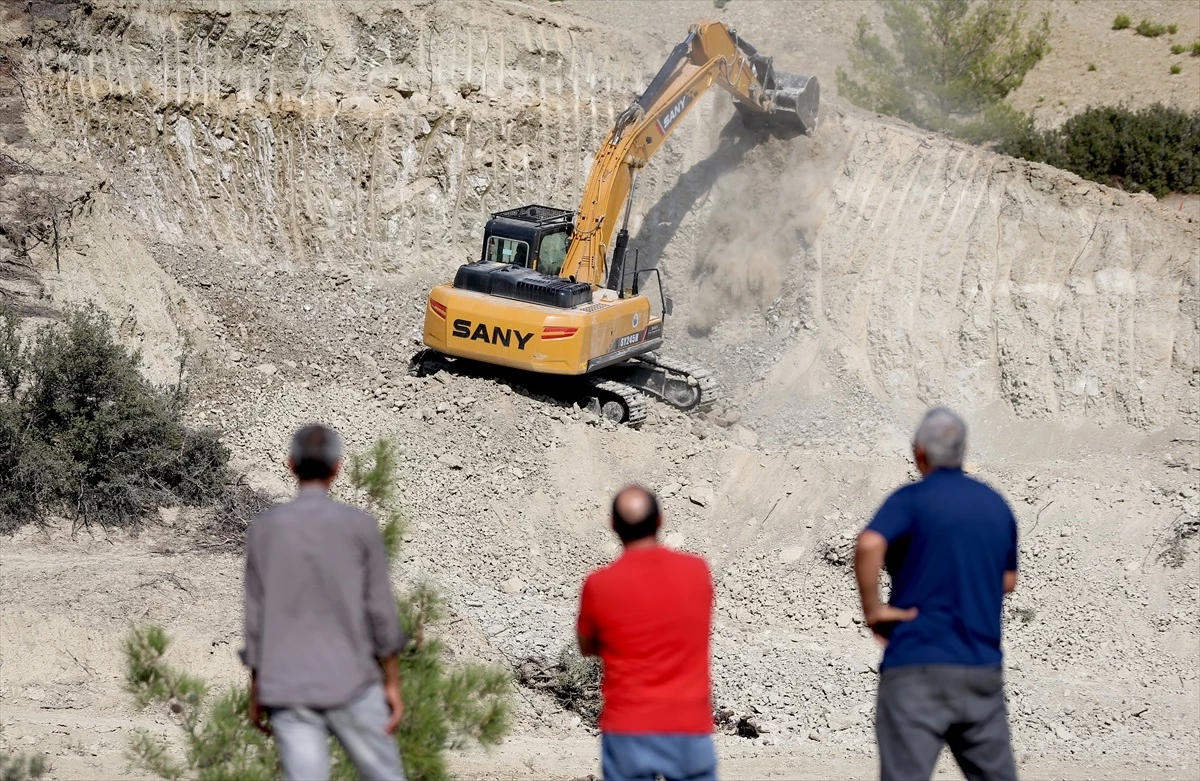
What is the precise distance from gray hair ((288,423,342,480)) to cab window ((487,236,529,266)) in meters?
11.3

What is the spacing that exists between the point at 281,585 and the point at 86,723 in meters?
5.44

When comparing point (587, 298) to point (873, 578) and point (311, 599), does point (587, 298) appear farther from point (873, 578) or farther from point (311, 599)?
point (311, 599)

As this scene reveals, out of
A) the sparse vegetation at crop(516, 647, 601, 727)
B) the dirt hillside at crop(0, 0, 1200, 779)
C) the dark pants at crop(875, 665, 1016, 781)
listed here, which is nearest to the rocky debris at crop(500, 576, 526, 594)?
the dirt hillside at crop(0, 0, 1200, 779)

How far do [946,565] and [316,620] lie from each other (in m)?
2.04

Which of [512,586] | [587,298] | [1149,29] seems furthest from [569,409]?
[1149,29]

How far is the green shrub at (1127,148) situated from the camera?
18906mm

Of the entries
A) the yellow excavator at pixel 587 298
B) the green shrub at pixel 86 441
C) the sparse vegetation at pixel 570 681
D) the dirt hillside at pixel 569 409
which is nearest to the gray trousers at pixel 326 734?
the dirt hillside at pixel 569 409

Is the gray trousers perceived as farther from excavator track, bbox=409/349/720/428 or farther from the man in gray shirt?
excavator track, bbox=409/349/720/428

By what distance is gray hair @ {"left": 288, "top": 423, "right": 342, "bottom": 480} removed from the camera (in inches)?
160

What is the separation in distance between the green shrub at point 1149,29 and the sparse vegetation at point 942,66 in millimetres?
3673

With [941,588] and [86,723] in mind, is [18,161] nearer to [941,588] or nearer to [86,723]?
[86,723]

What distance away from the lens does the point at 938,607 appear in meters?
4.25

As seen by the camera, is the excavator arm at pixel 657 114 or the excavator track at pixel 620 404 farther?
the excavator arm at pixel 657 114

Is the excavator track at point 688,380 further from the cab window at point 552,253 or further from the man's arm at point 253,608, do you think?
the man's arm at point 253,608
